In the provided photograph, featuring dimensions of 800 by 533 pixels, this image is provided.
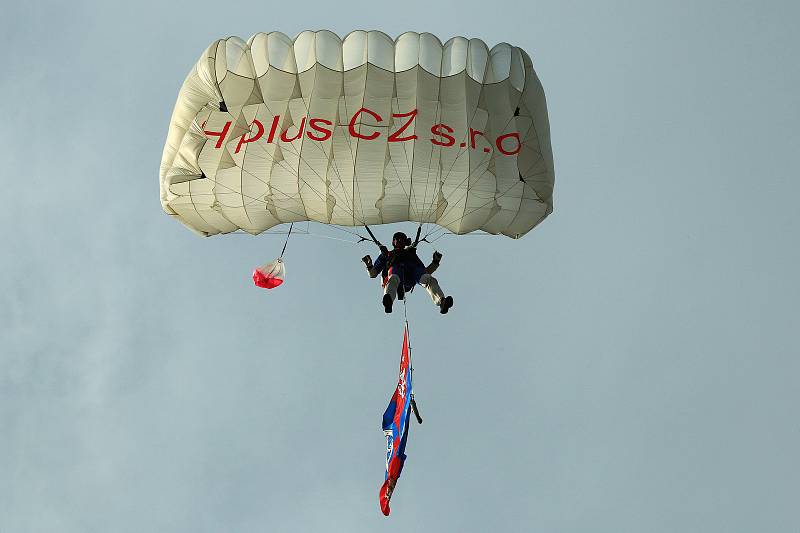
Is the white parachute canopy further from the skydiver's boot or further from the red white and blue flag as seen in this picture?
the red white and blue flag

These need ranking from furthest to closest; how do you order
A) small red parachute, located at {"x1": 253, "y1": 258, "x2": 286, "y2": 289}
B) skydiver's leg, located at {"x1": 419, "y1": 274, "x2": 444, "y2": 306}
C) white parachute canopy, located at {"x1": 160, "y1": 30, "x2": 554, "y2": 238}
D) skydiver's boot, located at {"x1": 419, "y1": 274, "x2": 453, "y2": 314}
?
small red parachute, located at {"x1": 253, "y1": 258, "x2": 286, "y2": 289}
white parachute canopy, located at {"x1": 160, "y1": 30, "x2": 554, "y2": 238}
skydiver's leg, located at {"x1": 419, "y1": 274, "x2": 444, "y2": 306}
skydiver's boot, located at {"x1": 419, "y1": 274, "x2": 453, "y2": 314}

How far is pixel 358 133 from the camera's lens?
2184 centimetres

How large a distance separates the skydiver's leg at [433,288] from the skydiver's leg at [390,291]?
16.8 inches

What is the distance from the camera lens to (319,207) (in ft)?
73.1

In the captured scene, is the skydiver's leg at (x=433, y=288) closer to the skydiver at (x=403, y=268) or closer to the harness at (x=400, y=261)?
the skydiver at (x=403, y=268)

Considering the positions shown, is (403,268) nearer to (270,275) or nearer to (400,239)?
(400,239)

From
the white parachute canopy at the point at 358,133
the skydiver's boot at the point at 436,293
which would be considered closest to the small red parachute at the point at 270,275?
the white parachute canopy at the point at 358,133

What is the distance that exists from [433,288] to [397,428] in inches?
91.2

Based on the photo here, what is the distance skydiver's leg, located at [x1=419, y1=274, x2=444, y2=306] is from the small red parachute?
256cm

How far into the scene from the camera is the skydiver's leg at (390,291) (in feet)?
69.1

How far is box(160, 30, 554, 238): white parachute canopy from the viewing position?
2186 centimetres

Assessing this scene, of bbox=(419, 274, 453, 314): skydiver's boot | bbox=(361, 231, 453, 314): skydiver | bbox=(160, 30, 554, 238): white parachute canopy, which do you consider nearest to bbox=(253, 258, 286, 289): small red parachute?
bbox=(160, 30, 554, 238): white parachute canopy

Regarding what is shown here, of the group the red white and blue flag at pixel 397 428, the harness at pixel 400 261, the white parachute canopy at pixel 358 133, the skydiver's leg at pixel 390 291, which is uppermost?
the white parachute canopy at pixel 358 133

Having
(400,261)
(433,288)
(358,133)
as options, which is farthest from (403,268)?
(358,133)
